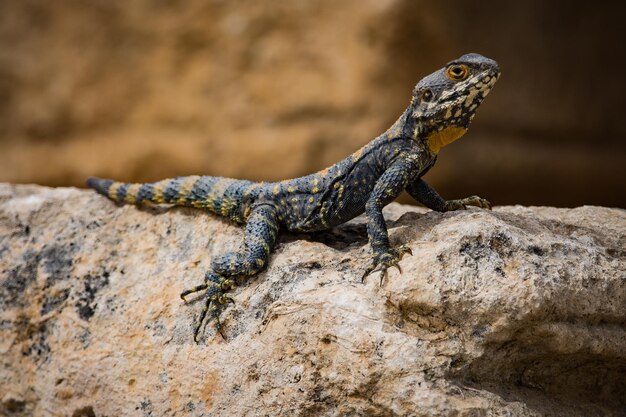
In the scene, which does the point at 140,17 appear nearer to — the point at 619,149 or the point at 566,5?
the point at 566,5

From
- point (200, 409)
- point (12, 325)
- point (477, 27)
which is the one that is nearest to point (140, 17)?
point (477, 27)

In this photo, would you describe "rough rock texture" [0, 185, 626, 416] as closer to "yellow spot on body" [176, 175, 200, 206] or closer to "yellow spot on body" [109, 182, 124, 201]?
"yellow spot on body" [176, 175, 200, 206]

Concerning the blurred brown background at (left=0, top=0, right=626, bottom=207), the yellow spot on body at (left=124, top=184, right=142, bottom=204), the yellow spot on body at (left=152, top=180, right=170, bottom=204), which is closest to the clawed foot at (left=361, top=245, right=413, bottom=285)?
the yellow spot on body at (left=152, top=180, right=170, bottom=204)

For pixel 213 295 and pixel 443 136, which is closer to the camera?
pixel 213 295

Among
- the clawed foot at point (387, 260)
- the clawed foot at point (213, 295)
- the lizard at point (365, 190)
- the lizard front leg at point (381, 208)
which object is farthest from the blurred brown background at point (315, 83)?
the clawed foot at point (387, 260)

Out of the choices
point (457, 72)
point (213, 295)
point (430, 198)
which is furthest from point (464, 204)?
point (213, 295)

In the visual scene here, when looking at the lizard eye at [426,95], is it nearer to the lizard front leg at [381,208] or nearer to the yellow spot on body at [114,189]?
the lizard front leg at [381,208]

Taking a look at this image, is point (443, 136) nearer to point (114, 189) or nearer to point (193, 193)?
point (193, 193)
